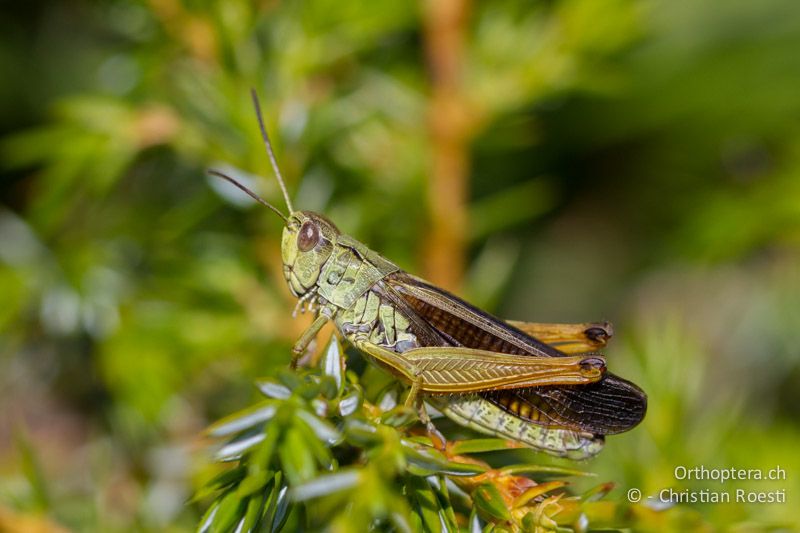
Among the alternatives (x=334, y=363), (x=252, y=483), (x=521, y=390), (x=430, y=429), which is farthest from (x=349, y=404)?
(x=521, y=390)

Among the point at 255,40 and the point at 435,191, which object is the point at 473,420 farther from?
the point at 255,40

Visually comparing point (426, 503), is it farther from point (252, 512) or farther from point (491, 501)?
point (252, 512)

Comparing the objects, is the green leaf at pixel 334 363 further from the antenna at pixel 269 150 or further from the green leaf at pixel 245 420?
the antenna at pixel 269 150

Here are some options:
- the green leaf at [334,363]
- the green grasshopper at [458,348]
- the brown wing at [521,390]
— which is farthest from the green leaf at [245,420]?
the brown wing at [521,390]

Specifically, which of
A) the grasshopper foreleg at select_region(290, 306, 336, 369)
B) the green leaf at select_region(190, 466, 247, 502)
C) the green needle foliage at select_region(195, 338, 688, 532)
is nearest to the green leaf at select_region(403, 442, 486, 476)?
the green needle foliage at select_region(195, 338, 688, 532)

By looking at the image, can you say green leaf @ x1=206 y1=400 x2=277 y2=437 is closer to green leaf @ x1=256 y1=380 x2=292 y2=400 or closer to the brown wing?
green leaf @ x1=256 y1=380 x2=292 y2=400

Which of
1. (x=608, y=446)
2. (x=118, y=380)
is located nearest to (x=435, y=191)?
(x=608, y=446)
